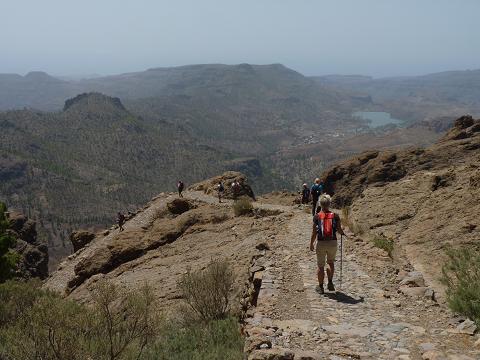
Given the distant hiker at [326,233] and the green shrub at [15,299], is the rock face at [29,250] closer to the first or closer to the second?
the green shrub at [15,299]

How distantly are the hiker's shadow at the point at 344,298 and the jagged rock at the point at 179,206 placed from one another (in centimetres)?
2232

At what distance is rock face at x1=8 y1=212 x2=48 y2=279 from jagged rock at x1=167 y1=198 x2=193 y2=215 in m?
16.8

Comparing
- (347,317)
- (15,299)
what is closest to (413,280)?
(347,317)

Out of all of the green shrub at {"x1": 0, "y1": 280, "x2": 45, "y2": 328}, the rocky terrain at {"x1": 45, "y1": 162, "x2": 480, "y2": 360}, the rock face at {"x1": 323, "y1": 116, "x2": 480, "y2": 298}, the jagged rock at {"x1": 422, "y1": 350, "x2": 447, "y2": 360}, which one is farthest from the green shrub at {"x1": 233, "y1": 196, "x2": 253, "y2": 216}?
the jagged rock at {"x1": 422, "y1": 350, "x2": 447, "y2": 360}

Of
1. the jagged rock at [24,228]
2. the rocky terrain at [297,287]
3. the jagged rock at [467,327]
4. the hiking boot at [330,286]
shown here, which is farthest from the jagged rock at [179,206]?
the jagged rock at [24,228]

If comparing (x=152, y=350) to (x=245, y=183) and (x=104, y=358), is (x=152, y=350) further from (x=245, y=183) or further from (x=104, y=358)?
(x=245, y=183)

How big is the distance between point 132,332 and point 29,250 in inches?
1635

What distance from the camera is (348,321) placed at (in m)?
9.36

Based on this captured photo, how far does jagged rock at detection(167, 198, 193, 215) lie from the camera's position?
3281cm

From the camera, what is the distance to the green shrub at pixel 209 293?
40.4ft

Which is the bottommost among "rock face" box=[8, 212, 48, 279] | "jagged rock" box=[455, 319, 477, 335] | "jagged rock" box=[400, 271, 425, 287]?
"rock face" box=[8, 212, 48, 279]

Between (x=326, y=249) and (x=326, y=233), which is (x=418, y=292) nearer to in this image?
(x=326, y=249)

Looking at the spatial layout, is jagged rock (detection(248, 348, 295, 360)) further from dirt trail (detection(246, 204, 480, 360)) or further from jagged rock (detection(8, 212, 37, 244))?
jagged rock (detection(8, 212, 37, 244))

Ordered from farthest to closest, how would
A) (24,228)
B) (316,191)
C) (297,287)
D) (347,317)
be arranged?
1. (24,228)
2. (316,191)
3. (297,287)
4. (347,317)
